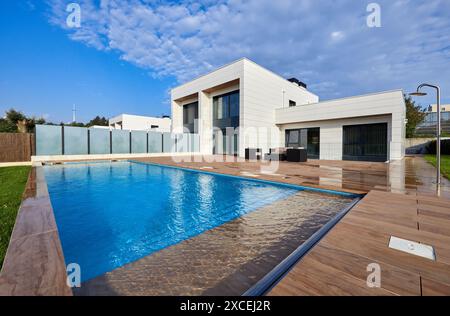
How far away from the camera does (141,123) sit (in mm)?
29594

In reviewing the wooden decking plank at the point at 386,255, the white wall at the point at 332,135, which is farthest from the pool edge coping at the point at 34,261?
the white wall at the point at 332,135

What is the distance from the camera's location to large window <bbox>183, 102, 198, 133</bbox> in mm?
18795

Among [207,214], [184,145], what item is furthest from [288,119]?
[207,214]

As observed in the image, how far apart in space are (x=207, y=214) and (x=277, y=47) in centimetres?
1222

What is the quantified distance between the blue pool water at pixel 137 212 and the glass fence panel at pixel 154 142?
33.5 feet

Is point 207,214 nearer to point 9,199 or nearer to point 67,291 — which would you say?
point 67,291

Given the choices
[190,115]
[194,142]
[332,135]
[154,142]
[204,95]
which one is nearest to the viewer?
[332,135]

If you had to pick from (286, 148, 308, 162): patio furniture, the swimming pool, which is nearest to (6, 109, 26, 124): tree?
the swimming pool

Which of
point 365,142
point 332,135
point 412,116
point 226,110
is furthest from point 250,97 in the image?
point 412,116

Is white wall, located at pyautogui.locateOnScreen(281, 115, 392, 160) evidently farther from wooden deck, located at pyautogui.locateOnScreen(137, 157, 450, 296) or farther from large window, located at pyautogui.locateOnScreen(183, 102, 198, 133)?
wooden deck, located at pyautogui.locateOnScreen(137, 157, 450, 296)

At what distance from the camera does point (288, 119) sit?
14.6 m

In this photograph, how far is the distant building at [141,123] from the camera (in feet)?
94.6

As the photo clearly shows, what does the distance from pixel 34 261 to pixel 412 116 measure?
29.8m

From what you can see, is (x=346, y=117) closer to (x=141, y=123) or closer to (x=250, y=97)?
(x=250, y=97)
